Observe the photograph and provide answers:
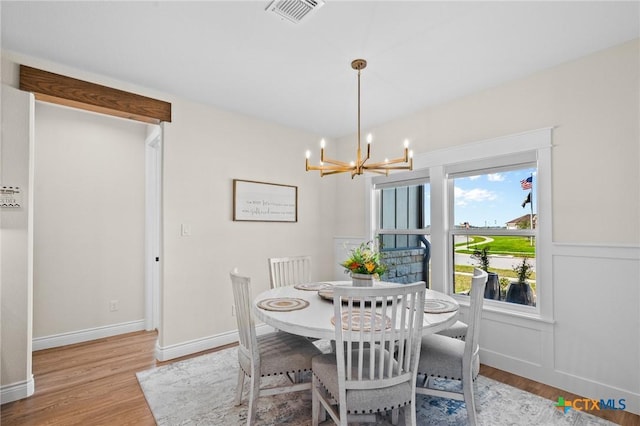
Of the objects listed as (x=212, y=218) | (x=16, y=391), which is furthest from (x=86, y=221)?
(x=16, y=391)

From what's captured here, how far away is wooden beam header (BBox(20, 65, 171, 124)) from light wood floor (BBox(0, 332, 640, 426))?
2296 millimetres

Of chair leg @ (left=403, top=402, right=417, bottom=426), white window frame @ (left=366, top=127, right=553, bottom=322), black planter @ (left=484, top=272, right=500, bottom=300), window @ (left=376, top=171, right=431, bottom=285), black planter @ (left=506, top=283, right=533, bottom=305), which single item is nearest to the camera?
chair leg @ (left=403, top=402, right=417, bottom=426)

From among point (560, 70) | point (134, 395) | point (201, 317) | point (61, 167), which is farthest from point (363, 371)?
point (61, 167)

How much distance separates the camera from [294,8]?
6.21 ft

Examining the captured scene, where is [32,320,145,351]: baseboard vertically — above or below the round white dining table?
below

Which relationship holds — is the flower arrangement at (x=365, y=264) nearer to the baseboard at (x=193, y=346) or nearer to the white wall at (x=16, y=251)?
the baseboard at (x=193, y=346)

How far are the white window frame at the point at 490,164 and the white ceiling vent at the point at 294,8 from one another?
1984 millimetres

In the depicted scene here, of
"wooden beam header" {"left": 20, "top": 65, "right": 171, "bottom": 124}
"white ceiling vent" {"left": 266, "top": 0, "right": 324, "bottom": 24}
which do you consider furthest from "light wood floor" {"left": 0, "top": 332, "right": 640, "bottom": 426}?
"white ceiling vent" {"left": 266, "top": 0, "right": 324, "bottom": 24}

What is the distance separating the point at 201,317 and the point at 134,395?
0.96 metres

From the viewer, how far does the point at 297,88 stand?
9.89 feet

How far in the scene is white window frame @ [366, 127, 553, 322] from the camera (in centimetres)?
261

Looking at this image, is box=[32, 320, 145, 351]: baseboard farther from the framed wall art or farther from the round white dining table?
the round white dining table

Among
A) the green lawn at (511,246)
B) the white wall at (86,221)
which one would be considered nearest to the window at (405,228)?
the green lawn at (511,246)

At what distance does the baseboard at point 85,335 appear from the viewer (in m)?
3.30
